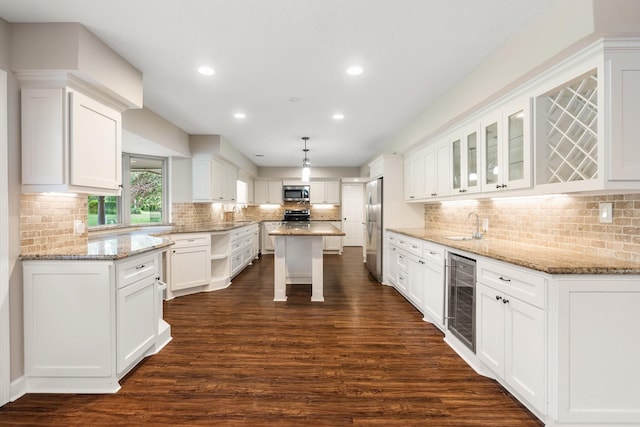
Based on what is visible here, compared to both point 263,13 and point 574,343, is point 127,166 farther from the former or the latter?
point 574,343

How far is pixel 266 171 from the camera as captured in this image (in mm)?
8656

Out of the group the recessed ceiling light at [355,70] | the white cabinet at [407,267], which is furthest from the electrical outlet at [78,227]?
the white cabinet at [407,267]

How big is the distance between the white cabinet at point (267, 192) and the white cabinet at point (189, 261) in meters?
4.24

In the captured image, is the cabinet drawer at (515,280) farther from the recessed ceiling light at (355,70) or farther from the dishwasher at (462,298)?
the recessed ceiling light at (355,70)

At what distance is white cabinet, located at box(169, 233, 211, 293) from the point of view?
4.15m

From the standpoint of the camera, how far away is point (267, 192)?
8.66 metres

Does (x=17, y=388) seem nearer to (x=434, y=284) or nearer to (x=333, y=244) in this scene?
(x=434, y=284)

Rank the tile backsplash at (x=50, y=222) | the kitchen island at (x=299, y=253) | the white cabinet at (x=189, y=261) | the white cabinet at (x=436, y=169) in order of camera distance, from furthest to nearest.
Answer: the white cabinet at (x=189, y=261) < the kitchen island at (x=299, y=253) < the white cabinet at (x=436, y=169) < the tile backsplash at (x=50, y=222)

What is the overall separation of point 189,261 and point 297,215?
444 cm

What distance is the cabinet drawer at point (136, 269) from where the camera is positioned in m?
2.16

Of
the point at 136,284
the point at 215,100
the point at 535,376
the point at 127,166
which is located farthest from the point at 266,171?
the point at 535,376

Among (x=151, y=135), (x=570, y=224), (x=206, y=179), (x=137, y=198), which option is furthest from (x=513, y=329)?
(x=137, y=198)

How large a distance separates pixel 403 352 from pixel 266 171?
6924 millimetres

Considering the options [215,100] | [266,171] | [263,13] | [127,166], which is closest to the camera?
[263,13]
